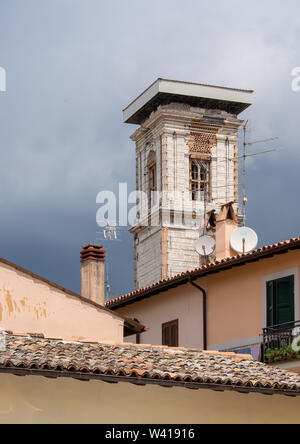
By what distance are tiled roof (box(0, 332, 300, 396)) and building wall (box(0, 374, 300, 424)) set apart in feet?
1.11

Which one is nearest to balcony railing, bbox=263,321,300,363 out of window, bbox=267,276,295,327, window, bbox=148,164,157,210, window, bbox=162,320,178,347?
window, bbox=267,276,295,327

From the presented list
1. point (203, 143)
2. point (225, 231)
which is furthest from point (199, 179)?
point (225, 231)

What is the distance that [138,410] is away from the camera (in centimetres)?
1692

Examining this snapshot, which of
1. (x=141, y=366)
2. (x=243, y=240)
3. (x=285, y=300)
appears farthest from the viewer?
(x=243, y=240)

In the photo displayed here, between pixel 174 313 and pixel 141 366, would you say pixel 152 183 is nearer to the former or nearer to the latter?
pixel 174 313

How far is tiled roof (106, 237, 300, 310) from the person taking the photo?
2541 centimetres

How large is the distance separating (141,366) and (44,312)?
717 cm

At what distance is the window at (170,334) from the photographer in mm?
29422

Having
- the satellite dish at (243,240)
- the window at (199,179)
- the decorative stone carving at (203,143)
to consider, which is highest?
the decorative stone carving at (203,143)

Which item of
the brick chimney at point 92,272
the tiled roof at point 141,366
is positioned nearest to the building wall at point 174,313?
the brick chimney at point 92,272

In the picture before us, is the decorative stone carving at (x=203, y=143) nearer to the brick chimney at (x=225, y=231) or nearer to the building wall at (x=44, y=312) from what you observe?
the brick chimney at (x=225, y=231)

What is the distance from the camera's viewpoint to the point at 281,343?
25422mm

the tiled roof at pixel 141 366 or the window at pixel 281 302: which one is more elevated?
the window at pixel 281 302

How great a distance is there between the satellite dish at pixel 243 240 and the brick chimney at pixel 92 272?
15.7 feet
